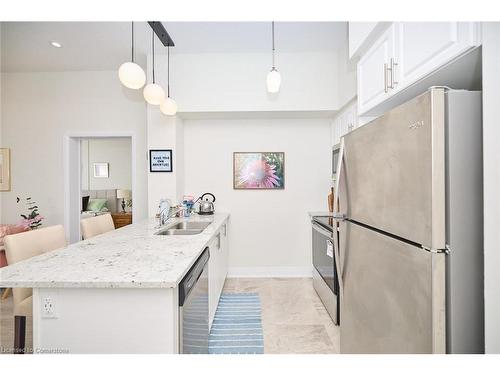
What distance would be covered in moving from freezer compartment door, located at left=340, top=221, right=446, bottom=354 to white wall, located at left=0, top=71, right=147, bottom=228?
296 centimetres

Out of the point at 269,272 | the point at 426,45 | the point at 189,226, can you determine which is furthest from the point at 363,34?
the point at 269,272

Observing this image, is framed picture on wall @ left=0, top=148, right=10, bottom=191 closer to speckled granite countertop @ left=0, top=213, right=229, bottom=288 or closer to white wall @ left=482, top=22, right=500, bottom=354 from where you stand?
speckled granite countertop @ left=0, top=213, right=229, bottom=288

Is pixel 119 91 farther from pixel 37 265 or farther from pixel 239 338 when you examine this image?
pixel 239 338

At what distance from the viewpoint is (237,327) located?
7.26ft

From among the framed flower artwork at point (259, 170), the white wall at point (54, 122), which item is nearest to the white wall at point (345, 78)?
the framed flower artwork at point (259, 170)

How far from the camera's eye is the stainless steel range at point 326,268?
2236 millimetres

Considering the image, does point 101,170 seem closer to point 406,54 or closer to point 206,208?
point 206,208

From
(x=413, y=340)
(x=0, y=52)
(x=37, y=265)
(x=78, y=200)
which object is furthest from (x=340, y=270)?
(x=0, y=52)

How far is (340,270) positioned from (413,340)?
1.81 ft

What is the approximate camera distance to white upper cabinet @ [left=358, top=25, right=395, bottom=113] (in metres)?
1.34

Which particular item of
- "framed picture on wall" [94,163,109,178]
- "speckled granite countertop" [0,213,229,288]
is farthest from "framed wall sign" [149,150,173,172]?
"framed picture on wall" [94,163,109,178]

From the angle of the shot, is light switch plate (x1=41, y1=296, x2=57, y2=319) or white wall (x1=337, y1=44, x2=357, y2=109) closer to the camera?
light switch plate (x1=41, y1=296, x2=57, y2=319)

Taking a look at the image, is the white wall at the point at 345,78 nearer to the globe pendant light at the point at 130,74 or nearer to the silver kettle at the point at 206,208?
the globe pendant light at the point at 130,74

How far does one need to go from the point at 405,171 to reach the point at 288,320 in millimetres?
1899
